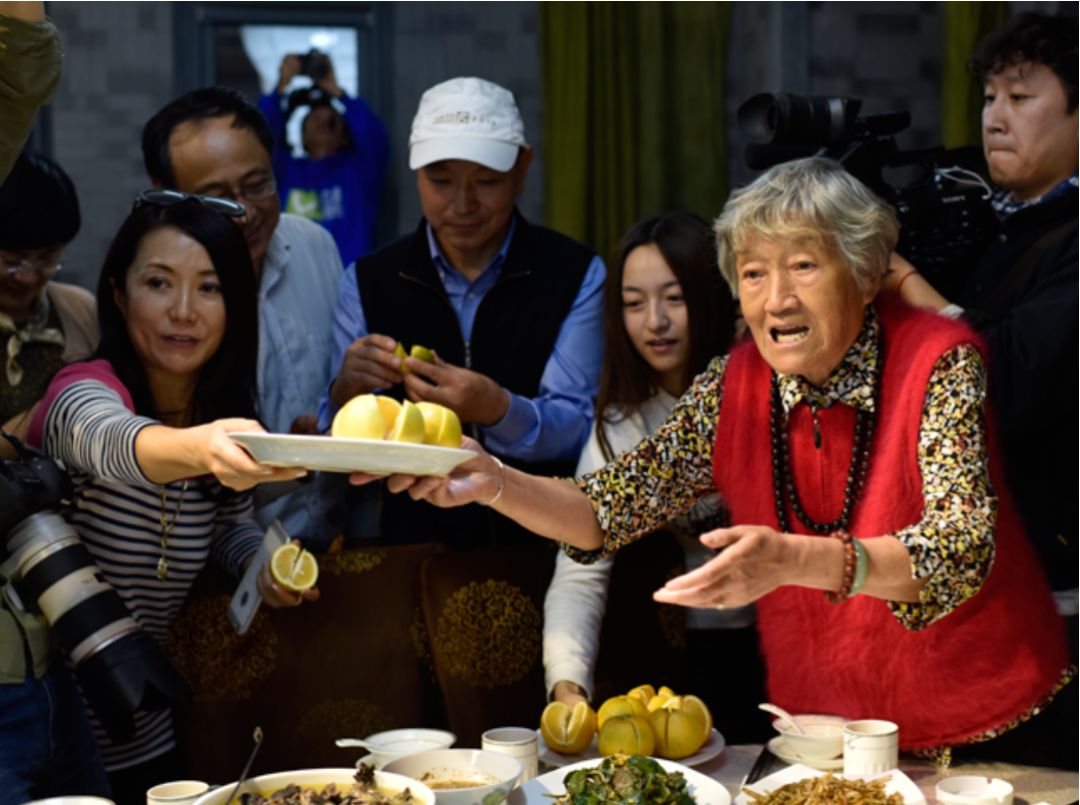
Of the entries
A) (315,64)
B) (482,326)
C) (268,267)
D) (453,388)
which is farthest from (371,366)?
(315,64)

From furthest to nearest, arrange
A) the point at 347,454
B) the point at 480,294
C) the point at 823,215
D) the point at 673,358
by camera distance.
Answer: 1. the point at 480,294
2. the point at 673,358
3. the point at 823,215
4. the point at 347,454

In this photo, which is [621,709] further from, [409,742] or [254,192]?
[254,192]

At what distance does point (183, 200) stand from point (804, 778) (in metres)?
1.35

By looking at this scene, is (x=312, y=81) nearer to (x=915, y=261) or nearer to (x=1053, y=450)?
(x=915, y=261)

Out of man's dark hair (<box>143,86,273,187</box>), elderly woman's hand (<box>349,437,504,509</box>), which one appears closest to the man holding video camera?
elderly woman's hand (<box>349,437,504,509</box>)

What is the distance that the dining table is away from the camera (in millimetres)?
1638

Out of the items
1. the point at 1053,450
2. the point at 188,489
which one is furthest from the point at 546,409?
the point at 1053,450

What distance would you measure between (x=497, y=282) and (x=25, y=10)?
49.4 inches

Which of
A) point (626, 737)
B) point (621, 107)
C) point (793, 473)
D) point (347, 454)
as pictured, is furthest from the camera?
point (621, 107)

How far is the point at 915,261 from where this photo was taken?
2.48 meters

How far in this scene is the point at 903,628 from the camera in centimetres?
183

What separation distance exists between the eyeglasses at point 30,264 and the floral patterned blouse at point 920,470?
1072 mm

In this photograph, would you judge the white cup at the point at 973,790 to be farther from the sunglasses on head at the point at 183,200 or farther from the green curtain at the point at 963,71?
the green curtain at the point at 963,71

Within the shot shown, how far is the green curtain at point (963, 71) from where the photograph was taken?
15.9ft
